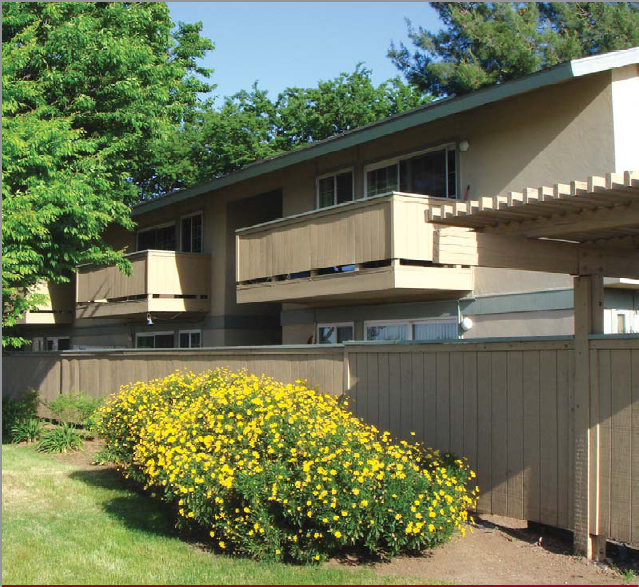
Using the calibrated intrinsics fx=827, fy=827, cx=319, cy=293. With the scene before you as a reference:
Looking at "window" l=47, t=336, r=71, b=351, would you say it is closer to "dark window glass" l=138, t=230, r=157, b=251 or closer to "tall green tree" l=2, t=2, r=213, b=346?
"dark window glass" l=138, t=230, r=157, b=251

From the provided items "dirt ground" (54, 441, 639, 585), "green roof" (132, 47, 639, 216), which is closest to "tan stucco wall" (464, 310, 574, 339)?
"green roof" (132, 47, 639, 216)

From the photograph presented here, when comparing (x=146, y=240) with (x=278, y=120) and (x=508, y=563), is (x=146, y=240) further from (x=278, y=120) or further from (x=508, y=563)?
(x=508, y=563)

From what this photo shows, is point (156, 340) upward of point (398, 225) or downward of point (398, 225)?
downward

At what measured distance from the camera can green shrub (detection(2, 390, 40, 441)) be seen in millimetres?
16578

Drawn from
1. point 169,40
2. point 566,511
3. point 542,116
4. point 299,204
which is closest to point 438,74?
point 169,40

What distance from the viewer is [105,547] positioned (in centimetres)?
794

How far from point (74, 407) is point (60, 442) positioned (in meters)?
2.24

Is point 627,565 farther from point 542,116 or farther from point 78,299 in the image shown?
point 78,299

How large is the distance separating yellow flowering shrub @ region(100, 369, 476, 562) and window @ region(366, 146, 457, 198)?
6933 mm

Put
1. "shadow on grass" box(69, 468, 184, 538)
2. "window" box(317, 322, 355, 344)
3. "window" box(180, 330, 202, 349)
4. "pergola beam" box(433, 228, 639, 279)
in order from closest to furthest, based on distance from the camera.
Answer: "pergola beam" box(433, 228, 639, 279)
"shadow on grass" box(69, 468, 184, 538)
"window" box(317, 322, 355, 344)
"window" box(180, 330, 202, 349)

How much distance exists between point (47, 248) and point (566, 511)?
10.1 m

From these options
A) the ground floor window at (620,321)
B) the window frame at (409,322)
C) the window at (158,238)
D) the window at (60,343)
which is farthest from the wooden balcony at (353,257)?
the window at (60,343)

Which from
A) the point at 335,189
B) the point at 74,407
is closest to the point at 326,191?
the point at 335,189

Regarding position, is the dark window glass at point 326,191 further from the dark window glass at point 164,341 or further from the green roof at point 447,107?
the dark window glass at point 164,341
